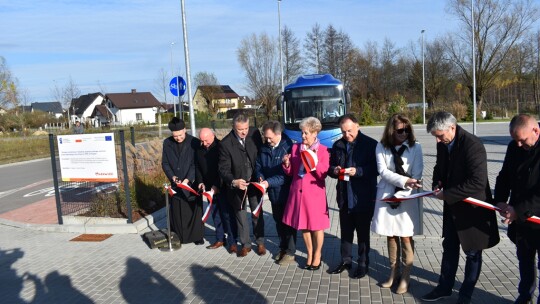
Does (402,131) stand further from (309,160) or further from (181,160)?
(181,160)

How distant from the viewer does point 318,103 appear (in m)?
18.3

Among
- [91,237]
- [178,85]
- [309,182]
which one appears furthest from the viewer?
[178,85]

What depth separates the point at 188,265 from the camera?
5.84 meters

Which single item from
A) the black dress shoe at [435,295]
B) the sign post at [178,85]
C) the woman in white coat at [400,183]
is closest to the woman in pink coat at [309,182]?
the woman in white coat at [400,183]

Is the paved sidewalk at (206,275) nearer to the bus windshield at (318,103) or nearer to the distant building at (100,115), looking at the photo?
the bus windshield at (318,103)

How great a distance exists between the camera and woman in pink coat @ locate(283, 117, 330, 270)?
5027mm

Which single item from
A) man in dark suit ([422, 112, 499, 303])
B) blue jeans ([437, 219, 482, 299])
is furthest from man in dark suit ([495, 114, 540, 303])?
blue jeans ([437, 219, 482, 299])

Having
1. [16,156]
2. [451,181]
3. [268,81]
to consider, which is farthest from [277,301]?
[268,81]

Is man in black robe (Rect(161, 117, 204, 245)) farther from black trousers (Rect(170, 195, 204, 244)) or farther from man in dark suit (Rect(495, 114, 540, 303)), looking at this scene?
man in dark suit (Rect(495, 114, 540, 303))

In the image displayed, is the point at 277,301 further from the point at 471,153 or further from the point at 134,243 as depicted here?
the point at 134,243

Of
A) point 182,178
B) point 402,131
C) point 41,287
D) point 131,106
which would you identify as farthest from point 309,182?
point 131,106

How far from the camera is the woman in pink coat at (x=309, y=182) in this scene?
5027 millimetres

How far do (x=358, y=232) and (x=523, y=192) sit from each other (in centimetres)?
188

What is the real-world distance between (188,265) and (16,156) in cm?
2472
